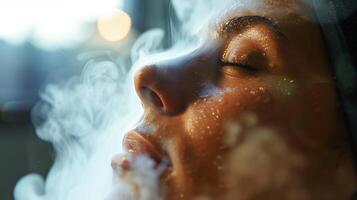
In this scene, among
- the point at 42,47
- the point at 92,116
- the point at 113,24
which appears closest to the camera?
the point at 92,116

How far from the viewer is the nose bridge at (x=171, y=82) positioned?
869 millimetres

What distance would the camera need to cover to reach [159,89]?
875 mm

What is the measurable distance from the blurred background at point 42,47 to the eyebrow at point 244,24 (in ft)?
3.82

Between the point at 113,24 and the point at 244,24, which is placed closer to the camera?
the point at 244,24

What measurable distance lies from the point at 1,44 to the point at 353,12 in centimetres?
188

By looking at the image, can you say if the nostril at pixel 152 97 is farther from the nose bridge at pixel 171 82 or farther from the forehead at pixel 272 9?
the forehead at pixel 272 9

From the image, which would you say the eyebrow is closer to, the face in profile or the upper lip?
the face in profile

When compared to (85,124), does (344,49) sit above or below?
above

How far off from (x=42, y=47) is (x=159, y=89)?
1.61 m

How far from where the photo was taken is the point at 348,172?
841 mm

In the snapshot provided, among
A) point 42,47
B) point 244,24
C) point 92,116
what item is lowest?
point 42,47

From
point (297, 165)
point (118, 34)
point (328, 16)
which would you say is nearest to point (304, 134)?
point (297, 165)

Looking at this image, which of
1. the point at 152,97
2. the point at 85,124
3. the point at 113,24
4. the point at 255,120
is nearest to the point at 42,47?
the point at 113,24

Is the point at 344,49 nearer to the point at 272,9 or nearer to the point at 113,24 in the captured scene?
the point at 272,9
